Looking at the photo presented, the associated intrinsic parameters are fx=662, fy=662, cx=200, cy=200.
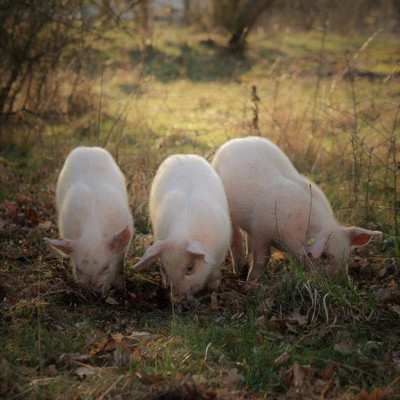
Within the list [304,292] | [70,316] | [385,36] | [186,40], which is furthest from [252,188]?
[385,36]

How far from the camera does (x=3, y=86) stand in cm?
977

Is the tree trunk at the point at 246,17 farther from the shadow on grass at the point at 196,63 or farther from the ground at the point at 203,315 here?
the ground at the point at 203,315

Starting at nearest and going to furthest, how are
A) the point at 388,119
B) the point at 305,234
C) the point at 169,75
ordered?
the point at 305,234 < the point at 388,119 < the point at 169,75

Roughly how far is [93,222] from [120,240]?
306 millimetres

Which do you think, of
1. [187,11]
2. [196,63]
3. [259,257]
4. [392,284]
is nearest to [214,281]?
[259,257]

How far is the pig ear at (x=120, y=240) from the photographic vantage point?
18.2 feet

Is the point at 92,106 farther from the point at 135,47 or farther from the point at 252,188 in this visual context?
the point at 135,47

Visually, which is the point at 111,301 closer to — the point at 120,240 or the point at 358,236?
the point at 120,240

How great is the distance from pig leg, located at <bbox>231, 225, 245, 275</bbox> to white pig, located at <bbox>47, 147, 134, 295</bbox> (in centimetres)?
119

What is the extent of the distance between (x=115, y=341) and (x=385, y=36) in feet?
58.5

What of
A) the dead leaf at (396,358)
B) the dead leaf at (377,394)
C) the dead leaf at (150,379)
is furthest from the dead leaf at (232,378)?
the dead leaf at (396,358)

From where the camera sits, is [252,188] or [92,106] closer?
[252,188]

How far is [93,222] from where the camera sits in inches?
224

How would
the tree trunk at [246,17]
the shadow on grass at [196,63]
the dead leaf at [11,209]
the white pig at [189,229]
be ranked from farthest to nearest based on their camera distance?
1. the tree trunk at [246,17]
2. the shadow on grass at [196,63]
3. the dead leaf at [11,209]
4. the white pig at [189,229]
